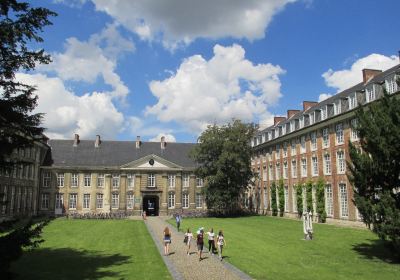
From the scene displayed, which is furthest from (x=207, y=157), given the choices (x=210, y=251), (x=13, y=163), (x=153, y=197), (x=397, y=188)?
(x=13, y=163)

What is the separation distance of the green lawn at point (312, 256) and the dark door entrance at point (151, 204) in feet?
105

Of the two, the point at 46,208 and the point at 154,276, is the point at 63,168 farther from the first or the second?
the point at 154,276

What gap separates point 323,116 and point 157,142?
32101 millimetres

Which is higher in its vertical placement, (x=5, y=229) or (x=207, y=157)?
(x=207, y=157)

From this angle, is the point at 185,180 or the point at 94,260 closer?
the point at 94,260

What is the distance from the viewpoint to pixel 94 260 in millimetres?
18922

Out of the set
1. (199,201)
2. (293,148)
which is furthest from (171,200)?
(293,148)

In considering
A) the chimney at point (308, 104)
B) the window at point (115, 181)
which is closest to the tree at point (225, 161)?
the chimney at point (308, 104)

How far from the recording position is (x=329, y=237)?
87.8ft

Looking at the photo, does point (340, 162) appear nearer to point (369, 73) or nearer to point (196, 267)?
point (369, 73)

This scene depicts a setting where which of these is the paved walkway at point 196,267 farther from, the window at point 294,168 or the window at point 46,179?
the window at point 46,179

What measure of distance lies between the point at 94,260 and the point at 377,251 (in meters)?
14.3

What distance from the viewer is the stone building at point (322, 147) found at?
34.7 metres

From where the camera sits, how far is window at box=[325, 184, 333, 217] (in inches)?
1501
